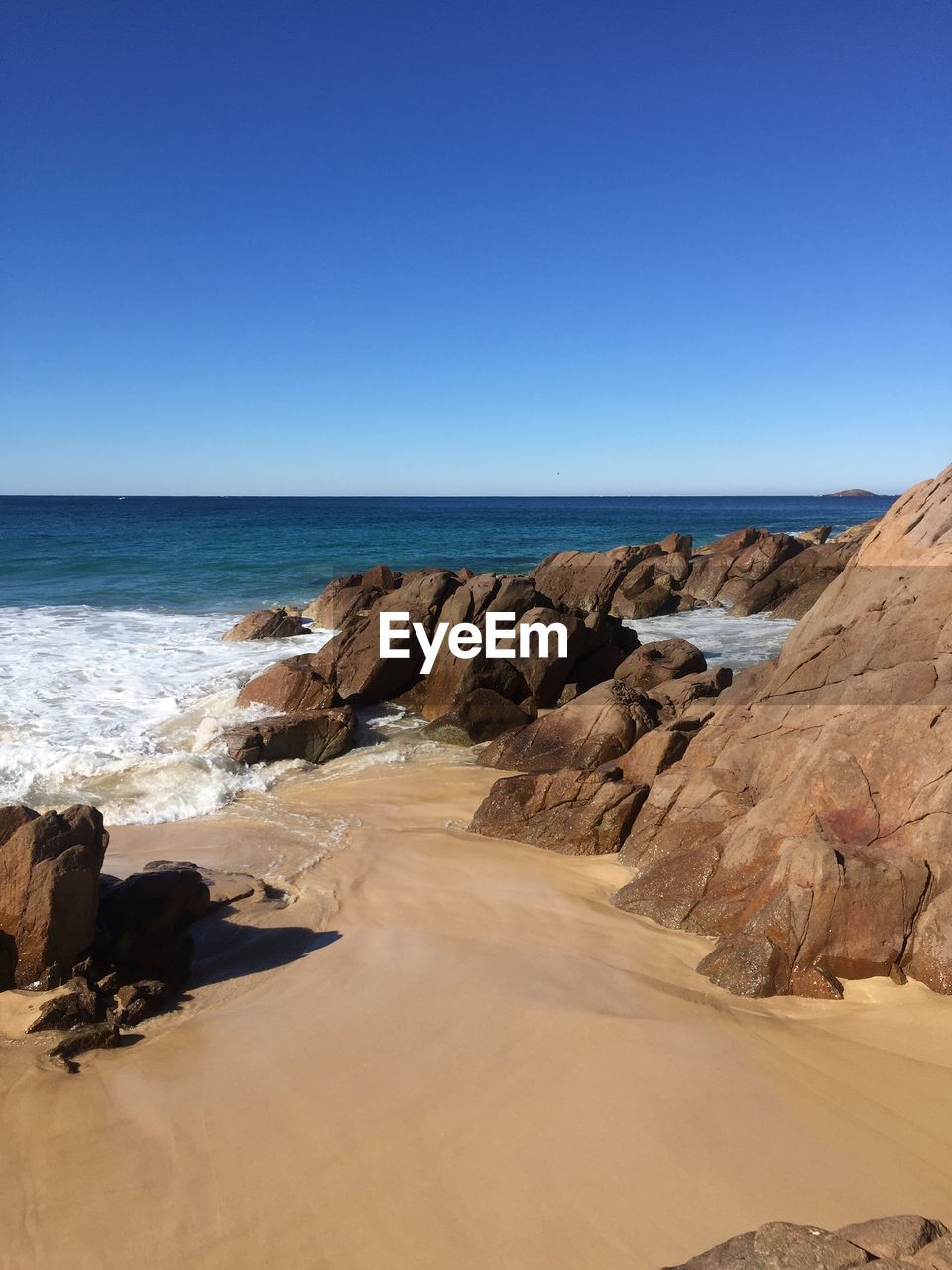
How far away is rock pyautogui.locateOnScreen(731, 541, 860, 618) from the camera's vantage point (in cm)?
2612

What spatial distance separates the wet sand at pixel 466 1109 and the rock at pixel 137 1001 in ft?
0.41

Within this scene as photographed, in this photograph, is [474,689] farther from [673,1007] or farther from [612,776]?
[673,1007]

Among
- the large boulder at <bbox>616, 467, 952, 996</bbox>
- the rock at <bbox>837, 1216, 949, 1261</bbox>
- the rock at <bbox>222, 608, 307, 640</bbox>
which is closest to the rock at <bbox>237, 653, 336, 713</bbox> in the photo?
the large boulder at <bbox>616, 467, 952, 996</bbox>

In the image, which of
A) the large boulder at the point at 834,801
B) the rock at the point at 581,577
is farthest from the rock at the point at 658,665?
the rock at the point at 581,577

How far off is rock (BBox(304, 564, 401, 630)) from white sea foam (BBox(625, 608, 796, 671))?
6920 mm

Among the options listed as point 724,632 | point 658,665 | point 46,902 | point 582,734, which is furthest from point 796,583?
point 46,902

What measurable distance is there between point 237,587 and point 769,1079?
99.5 feet

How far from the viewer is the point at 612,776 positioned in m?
8.95

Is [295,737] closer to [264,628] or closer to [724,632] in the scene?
[264,628]

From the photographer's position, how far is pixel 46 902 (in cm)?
553

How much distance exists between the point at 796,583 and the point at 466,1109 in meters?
26.0

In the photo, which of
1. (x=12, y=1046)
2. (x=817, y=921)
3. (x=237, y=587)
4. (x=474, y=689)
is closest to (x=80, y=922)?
(x=12, y=1046)

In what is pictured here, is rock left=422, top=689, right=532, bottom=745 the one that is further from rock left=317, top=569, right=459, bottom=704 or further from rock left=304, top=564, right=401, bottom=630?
rock left=304, top=564, right=401, bottom=630

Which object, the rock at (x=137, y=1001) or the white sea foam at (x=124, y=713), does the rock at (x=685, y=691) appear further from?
the rock at (x=137, y=1001)
